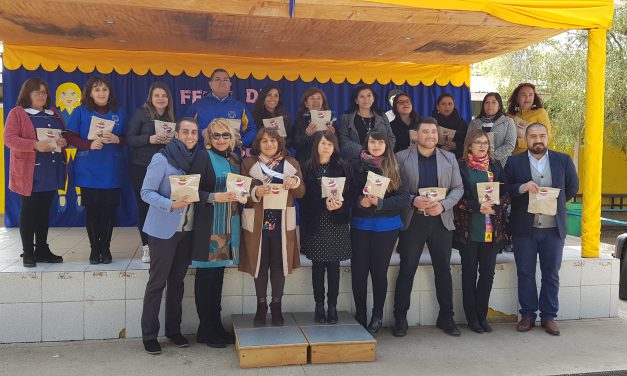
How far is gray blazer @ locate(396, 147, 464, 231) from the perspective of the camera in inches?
185

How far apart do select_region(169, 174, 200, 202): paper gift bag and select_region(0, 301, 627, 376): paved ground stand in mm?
1277

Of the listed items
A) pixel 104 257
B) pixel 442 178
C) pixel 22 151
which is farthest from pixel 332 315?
pixel 22 151

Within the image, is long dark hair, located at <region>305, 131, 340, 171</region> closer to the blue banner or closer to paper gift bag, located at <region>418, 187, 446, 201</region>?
paper gift bag, located at <region>418, 187, 446, 201</region>

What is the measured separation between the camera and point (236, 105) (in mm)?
5434

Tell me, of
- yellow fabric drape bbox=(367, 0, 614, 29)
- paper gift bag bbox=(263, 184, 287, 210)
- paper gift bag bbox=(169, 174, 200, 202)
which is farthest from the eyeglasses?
yellow fabric drape bbox=(367, 0, 614, 29)

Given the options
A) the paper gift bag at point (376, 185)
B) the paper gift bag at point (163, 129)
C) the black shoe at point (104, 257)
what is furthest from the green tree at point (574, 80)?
the black shoe at point (104, 257)

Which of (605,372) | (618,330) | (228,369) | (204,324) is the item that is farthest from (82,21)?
(618,330)

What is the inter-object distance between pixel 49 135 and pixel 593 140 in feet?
16.8

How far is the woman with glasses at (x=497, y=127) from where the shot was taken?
5734 mm

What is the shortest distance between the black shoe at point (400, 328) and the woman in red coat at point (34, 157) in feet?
10.5

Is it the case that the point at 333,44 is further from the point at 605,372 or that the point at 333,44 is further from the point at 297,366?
the point at 605,372

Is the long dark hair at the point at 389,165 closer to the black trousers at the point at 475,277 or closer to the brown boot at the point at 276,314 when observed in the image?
the black trousers at the point at 475,277

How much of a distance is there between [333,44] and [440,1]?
2.09 meters

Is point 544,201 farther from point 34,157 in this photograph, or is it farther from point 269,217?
point 34,157
